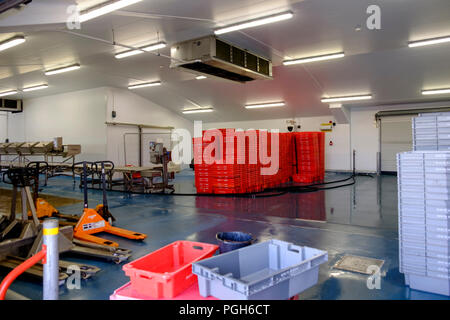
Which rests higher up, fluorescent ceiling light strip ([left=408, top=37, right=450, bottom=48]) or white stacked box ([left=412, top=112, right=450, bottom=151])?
fluorescent ceiling light strip ([left=408, top=37, right=450, bottom=48])

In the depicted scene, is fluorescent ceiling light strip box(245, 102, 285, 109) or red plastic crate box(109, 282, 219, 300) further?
fluorescent ceiling light strip box(245, 102, 285, 109)

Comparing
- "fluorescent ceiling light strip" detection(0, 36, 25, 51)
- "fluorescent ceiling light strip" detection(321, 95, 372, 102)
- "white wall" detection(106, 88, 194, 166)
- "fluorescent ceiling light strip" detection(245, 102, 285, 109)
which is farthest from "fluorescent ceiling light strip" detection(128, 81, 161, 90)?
"fluorescent ceiling light strip" detection(321, 95, 372, 102)

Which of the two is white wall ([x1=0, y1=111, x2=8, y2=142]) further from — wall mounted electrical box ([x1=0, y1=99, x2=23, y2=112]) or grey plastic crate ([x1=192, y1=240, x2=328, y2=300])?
grey plastic crate ([x1=192, y1=240, x2=328, y2=300])

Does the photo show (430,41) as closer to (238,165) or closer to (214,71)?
(214,71)

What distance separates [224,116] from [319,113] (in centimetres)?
515

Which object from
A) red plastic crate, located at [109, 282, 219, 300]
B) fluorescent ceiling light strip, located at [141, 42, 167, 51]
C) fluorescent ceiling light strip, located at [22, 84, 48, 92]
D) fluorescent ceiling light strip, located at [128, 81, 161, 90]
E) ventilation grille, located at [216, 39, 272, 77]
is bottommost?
red plastic crate, located at [109, 282, 219, 300]

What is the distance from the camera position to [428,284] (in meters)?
2.84

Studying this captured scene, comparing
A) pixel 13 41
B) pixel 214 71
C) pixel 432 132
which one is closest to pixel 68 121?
pixel 13 41

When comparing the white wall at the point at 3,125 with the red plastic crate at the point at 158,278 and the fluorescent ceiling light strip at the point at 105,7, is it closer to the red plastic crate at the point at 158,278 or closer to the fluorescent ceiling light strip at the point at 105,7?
the fluorescent ceiling light strip at the point at 105,7

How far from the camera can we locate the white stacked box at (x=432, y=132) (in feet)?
9.80

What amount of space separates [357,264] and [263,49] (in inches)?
256

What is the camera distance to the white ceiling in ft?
19.4

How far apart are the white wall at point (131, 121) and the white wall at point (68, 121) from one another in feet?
1.18

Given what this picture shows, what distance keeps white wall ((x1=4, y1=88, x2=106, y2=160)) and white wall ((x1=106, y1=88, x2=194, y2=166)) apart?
360mm
